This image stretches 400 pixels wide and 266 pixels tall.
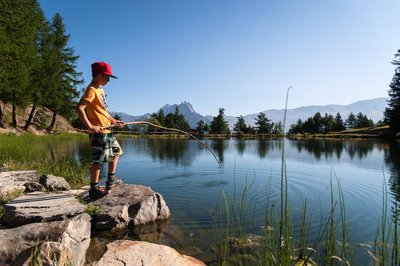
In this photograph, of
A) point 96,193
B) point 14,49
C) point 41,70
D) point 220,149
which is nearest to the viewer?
point 96,193

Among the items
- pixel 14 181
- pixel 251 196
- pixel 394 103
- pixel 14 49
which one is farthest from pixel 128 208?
pixel 394 103

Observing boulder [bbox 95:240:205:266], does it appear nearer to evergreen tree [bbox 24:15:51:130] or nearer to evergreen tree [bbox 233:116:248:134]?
evergreen tree [bbox 24:15:51:130]

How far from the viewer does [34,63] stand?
112 ft

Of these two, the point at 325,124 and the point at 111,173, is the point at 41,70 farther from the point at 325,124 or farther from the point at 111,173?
the point at 325,124

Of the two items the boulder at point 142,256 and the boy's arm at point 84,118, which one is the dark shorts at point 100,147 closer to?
the boy's arm at point 84,118

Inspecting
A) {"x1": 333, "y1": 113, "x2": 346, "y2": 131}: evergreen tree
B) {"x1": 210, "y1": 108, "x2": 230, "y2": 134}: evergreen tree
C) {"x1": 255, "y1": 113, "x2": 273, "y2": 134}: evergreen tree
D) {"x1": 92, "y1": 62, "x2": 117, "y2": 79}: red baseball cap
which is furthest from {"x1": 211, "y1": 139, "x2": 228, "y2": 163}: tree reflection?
{"x1": 333, "y1": 113, "x2": 346, "y2": 131}: evergreen tree

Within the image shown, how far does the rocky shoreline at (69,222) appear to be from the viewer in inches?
151

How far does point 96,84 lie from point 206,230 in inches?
143

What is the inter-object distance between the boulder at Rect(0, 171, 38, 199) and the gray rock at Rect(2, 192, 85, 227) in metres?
0.92

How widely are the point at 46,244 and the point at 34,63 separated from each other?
36.1 m

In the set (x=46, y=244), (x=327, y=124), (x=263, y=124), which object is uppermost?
(x=263, y=124)

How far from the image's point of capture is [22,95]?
32500 millimetres

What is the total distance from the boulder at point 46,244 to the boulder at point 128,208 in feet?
2.44

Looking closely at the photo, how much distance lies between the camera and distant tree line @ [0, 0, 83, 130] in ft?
77.5
